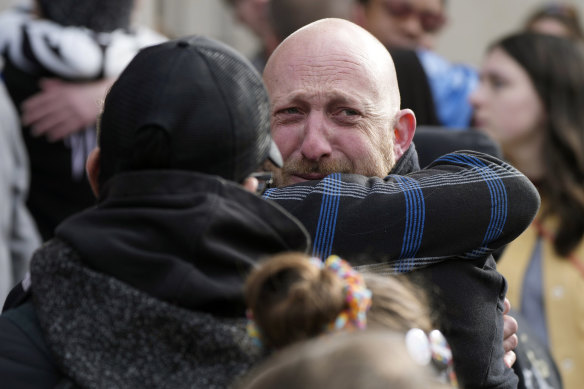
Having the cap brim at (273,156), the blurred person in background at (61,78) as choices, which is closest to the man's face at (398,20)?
the blurred person in background at (61,78)

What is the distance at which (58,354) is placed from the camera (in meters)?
1.65

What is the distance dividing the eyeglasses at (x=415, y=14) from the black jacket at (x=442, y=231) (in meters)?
2.68

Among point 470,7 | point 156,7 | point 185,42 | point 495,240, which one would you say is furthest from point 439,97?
point 470,7

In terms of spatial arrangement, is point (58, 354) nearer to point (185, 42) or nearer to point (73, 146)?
point (185, 42)

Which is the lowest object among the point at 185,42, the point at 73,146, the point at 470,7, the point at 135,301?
the point at 470,7

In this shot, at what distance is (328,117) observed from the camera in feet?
7.84

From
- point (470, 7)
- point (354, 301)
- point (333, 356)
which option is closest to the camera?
point (333, 356)

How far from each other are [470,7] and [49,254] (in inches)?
293

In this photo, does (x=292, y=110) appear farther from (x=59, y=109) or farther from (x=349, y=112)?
(x=59, y=109)

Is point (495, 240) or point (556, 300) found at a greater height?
point (495, 240)

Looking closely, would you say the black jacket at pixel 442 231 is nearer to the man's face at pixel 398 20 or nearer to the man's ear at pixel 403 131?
the man's ear at pixel 403 131

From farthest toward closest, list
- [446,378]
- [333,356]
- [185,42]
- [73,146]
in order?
[73,146] < [185,42] < [446,378] < [333,356]

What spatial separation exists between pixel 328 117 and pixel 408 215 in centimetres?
45

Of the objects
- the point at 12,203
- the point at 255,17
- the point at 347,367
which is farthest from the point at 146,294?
the point at 255,17
